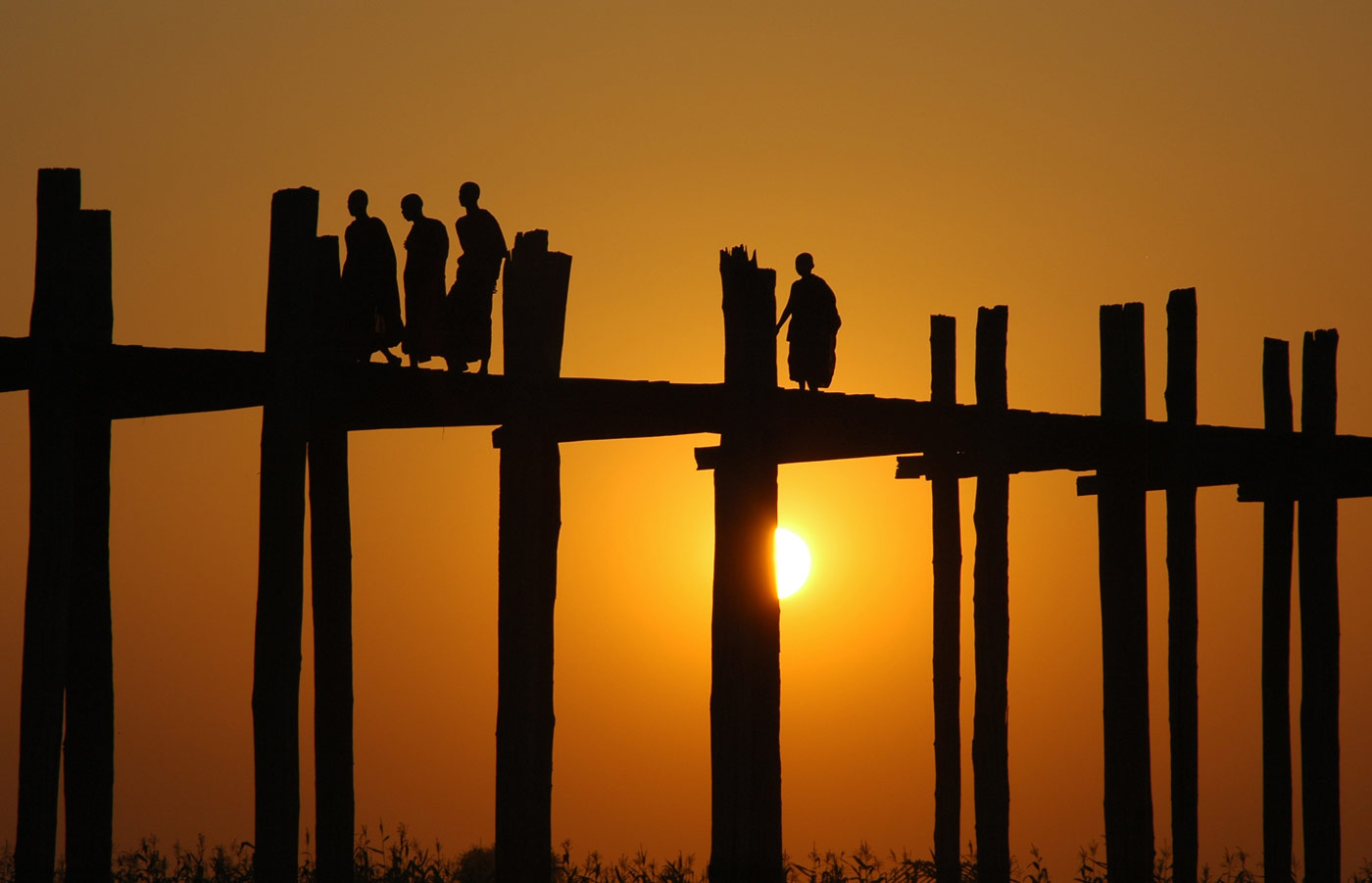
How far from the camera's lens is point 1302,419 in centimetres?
1366

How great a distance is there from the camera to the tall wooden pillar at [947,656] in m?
13.0

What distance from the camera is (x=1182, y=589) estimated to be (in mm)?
12273

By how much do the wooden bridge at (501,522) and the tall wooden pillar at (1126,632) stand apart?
2cm

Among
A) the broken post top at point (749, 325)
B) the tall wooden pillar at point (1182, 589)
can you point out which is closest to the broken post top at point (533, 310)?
the broken post top at point (749, 325)

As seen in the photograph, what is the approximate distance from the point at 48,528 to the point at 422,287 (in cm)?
305

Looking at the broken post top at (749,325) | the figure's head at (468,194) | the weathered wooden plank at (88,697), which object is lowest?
the weathered wooden plank at (88,697)

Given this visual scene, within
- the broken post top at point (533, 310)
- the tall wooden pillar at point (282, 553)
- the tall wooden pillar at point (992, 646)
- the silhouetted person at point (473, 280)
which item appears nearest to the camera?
the tall wooden pillar at point (282, 553)

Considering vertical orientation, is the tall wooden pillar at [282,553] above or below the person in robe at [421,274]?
below

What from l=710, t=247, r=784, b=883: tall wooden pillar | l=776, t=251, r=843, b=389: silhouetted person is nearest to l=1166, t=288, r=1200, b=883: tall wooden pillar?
l=776, t=251, r=843, b=389: silhouetted person

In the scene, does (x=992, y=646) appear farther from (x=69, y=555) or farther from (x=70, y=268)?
(x=70, y=268)

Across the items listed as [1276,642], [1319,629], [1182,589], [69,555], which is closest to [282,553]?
[69,555]

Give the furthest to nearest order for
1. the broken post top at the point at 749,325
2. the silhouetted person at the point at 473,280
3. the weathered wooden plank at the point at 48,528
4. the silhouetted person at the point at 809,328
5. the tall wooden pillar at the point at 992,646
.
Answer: the silhouetted person at the point at 809,328 → the tall wooden pillar at the point at 992,646 → the silhouetted person at the point at 473,280 → the broken post top at the point at 749,325 → the weathered wooden plank at the point at 48,528

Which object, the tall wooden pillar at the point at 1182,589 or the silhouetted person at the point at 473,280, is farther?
the tall wooden pillar at the point at 1182,589

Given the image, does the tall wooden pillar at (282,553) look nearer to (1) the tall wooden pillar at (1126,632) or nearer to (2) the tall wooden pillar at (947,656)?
(2) the tall wooden pillar at (947,656)
